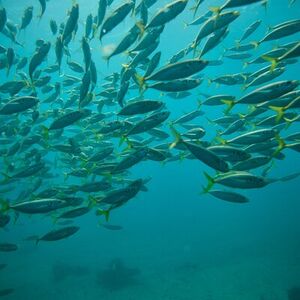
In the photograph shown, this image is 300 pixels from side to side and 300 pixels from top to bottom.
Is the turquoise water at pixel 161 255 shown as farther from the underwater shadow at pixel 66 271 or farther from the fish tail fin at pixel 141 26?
the fish tail fin at pixel 141 26

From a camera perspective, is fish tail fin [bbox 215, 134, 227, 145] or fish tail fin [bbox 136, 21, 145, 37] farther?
fish tail fin [bbox 215, 134, 227, 145]

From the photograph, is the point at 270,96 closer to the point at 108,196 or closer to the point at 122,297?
the point at 108,196

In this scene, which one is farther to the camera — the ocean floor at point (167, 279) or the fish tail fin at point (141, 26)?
the ocean floor at point (167, 279)

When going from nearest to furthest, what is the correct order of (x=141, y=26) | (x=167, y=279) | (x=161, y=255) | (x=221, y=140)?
(x=141, y=26), (x=221, y=140), (x=167, y=279), (x=161, y=255)

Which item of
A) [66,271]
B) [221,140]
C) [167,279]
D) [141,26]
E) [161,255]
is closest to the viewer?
[141,26]

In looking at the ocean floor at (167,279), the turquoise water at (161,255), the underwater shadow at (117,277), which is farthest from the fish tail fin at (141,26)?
the underwater shadow at (117,277)

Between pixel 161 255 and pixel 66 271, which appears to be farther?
pixel 161 255

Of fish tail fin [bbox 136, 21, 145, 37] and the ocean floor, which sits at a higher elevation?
fish tail fin [bbox 136, 21, 145, 37]

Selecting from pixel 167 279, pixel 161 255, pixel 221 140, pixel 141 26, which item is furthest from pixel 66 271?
pixel 141 26

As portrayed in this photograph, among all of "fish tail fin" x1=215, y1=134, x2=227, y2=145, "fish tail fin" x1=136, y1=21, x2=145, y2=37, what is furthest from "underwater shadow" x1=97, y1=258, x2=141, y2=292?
"fish tail fin" x1=136, y1=21, x2=145, y2=37

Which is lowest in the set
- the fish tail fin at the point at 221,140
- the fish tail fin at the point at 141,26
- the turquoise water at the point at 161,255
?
the turquoise water at the point at 161,255

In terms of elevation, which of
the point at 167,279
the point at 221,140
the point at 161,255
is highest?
the point at 221,140

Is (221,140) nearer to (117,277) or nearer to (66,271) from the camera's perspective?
(117,277)

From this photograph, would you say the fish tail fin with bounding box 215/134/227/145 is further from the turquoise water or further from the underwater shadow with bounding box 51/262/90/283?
the underwater shadow with bounding box 51/262/90/283
